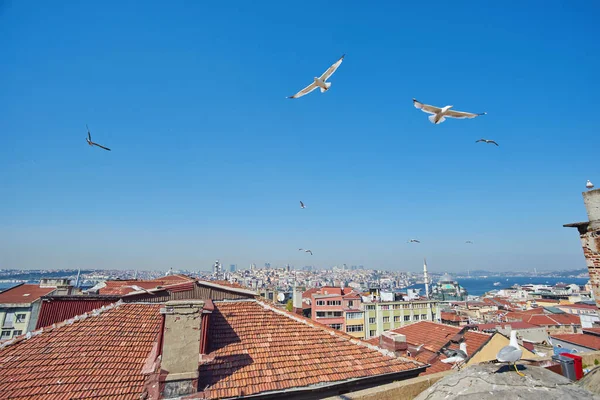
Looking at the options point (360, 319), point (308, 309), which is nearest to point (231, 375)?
point (360, 319)

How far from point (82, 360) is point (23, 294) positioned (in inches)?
1466

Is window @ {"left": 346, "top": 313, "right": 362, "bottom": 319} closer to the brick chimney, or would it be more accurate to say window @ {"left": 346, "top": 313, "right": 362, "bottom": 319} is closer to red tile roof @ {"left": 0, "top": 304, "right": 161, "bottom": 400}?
red tile roof @ {"left": 0, "top": 304, "right": 161, "bottom": 400}

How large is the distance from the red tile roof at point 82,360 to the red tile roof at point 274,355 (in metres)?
1.87

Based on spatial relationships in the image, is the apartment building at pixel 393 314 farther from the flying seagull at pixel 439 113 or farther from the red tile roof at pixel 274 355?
the flying seagull at pixel 439 113

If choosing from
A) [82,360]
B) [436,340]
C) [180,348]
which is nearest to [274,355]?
[180,348]

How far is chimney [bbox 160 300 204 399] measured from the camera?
6.32m

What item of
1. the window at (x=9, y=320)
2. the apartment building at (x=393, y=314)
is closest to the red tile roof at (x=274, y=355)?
the window at (x=9, y=320)

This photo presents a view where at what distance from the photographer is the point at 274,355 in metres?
8.41

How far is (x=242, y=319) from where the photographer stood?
33.4ft

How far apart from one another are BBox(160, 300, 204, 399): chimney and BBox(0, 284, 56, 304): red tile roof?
1305 inches

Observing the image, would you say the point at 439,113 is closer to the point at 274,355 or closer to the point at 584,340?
the point at 274,355

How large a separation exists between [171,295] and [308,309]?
51435mm

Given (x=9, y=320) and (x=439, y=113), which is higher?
(x=439, y=113)

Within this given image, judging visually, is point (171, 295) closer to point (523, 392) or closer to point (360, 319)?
point (523, 392)
